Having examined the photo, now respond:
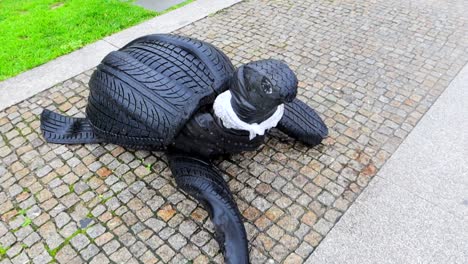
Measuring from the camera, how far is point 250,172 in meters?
3.82

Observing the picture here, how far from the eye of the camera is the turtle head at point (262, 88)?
2.68 metres

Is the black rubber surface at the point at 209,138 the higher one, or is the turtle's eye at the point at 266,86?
the turtle's eye at the point at 266,86

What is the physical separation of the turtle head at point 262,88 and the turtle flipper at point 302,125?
100 centimetres

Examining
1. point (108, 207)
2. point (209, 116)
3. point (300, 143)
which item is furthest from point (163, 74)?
point (300, 143)

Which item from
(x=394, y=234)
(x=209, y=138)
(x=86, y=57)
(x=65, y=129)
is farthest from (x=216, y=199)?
(x=86, y=57)

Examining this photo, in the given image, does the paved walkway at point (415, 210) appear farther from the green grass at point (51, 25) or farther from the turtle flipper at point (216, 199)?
the green grass at point (51, 25)

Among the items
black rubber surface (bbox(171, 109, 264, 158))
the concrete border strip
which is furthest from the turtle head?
the concrete border strip

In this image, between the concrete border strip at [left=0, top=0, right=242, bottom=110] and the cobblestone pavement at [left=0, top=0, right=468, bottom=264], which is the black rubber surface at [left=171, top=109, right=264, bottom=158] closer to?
the cobblestone pavement at [left=0, top=0, right=468, bottom=264]

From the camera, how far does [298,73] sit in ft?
16.9

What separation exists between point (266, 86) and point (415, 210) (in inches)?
71.9

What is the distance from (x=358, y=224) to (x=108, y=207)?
2108 mm

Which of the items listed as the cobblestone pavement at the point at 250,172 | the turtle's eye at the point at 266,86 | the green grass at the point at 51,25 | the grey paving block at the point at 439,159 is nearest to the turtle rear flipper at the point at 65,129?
the cobblestone pavement at the point at 250,172

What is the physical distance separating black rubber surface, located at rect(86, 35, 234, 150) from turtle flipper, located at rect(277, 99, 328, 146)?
2.52 ft

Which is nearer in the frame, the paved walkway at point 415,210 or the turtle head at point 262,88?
the turtle head at point 262,88
